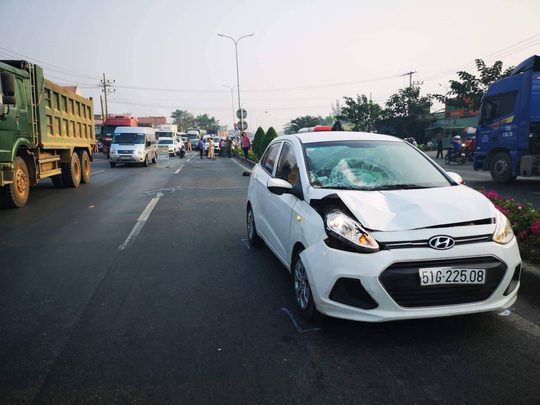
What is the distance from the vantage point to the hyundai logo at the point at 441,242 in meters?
2.91

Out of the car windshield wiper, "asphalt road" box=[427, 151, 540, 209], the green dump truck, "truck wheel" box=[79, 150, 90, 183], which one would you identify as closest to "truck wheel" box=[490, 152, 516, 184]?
"asphalt road" box=[427, 151, 540, 209]

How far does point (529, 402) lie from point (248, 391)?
5.25 feet

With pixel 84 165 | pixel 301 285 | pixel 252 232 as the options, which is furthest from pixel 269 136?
pixel 301 285

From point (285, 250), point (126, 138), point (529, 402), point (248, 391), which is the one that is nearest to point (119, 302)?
point (285, 250)

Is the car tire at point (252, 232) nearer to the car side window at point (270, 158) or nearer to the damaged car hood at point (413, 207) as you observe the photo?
the car side window at point (270, 158)

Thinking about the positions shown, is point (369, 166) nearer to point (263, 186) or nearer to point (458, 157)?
point (263, 186)

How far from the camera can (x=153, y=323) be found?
11.6 ft

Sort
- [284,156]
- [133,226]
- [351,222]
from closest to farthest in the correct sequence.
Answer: [351,222], [284,156], [133,226]

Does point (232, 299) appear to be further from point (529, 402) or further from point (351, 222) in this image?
point (529, 402)

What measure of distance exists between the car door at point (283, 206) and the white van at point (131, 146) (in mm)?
19141

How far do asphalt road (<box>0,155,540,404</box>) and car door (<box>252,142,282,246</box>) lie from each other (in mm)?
497

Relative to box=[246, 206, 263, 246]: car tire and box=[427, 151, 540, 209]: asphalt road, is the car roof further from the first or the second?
box=[427, 151, 540, 209]: asphalt road

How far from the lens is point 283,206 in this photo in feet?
13.7

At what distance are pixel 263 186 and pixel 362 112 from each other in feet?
168
